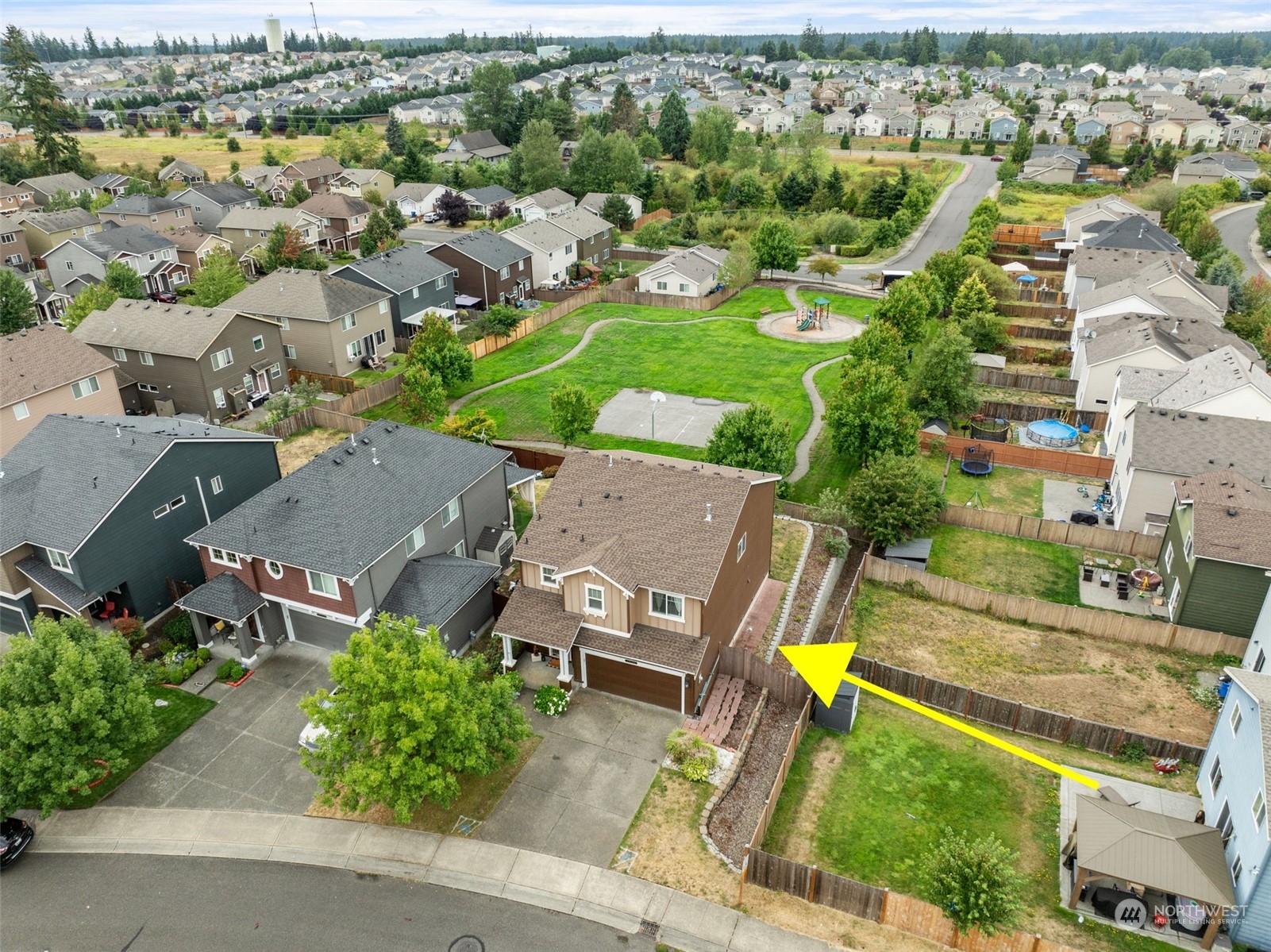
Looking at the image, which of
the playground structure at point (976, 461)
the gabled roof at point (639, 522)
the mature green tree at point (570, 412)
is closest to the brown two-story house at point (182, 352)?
the mature green tree at point (570, 412)

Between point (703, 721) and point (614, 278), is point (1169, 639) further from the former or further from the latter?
point (614, 278)

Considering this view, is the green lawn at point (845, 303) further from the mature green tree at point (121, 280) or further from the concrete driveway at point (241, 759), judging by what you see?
the mature green tree at point (121, 280)

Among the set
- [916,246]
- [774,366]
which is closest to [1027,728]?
[774,366]

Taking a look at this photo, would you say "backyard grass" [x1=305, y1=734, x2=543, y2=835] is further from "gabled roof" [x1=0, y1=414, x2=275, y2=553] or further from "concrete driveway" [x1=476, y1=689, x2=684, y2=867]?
"gabled roof" [x1=0, y1=414, x2=275, y2=553]

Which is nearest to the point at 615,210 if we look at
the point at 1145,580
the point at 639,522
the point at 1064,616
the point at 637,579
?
the point at 1145,580

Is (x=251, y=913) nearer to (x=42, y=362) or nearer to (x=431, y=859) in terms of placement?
(x=431, y=859)

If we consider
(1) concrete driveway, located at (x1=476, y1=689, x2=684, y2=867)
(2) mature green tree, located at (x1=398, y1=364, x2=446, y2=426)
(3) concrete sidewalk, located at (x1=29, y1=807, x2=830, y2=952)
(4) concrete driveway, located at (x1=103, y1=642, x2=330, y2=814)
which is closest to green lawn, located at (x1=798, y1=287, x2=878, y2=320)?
(2) mature green tree, located at (x1=398, y1=364, x2=446, y2=426)
